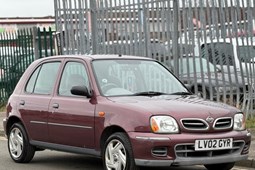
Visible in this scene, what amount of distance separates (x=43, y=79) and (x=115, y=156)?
7.40 feet

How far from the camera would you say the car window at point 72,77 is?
29.2 feet

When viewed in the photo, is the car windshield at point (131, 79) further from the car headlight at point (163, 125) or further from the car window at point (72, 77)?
the car headlight at point (163, 125)

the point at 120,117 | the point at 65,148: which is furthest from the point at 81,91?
the point at 65,148

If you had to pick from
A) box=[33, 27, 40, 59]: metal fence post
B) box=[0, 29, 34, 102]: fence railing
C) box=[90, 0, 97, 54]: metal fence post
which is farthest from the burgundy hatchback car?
box=[0, 29, 34, 102]: fence railing

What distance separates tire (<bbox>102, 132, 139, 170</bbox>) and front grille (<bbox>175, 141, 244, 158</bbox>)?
0.55 meters

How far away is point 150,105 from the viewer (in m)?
7.92

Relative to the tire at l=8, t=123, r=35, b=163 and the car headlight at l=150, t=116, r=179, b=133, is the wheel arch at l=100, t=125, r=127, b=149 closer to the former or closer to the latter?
the car headlight at l=150, t=116, r=179, b=133

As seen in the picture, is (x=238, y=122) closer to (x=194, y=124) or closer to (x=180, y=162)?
(x=194, y=124)

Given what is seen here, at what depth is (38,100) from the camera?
9.49 m

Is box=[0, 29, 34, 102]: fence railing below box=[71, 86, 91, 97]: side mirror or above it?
above

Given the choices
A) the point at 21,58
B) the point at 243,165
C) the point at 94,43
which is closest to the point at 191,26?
the point at 94,43

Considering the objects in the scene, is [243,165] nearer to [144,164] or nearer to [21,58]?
[144,164]

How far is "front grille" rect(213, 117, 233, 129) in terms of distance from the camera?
25.8ft

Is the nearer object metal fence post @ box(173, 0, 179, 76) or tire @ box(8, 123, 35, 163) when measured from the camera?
tire @ box(8, 123, 35, 163)
